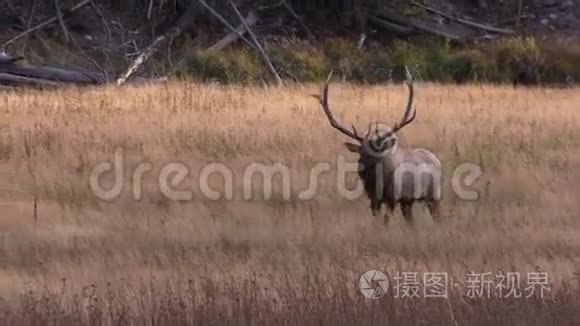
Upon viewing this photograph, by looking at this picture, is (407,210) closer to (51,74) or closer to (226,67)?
(51,74)

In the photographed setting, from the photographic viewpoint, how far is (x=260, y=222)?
27.5ft

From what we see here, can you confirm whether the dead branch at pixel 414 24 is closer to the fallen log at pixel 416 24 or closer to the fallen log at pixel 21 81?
the fallen log at pixel 416 24

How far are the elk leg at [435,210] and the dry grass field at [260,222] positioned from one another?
0.21 feet

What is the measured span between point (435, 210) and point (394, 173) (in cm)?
56

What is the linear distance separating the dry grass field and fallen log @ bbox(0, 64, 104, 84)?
2.69 metres

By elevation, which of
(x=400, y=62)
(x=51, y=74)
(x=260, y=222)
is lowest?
(x=260, y=222)

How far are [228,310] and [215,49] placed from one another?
1464cm

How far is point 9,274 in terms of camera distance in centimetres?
694

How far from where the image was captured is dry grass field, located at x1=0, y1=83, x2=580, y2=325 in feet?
18.8

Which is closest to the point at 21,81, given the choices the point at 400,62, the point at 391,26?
the point at 400,62

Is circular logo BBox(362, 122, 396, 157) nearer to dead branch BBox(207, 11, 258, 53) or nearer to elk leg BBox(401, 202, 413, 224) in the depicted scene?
elk leg BBox(401, 202, 413, 224)

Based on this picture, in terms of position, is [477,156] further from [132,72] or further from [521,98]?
[132,72]

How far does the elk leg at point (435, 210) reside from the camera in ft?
26.3

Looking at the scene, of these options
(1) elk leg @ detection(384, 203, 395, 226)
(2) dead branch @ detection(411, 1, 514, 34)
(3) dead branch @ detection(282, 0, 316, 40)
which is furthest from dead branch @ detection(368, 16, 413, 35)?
(1) elk leg @ detection(384, 203, 395, 226)
